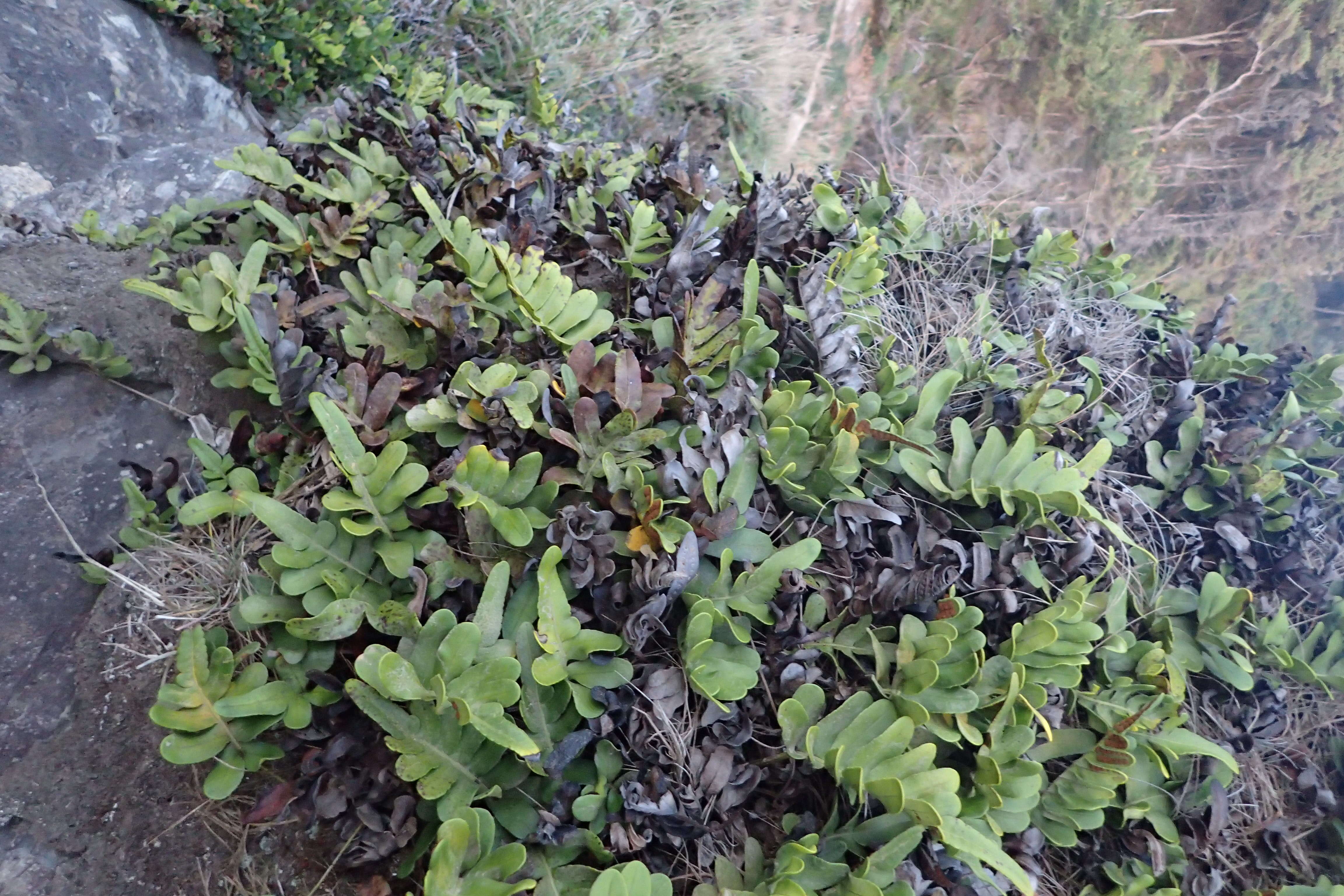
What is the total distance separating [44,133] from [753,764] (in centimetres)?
402

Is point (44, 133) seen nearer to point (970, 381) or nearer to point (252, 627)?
point (252, 627)

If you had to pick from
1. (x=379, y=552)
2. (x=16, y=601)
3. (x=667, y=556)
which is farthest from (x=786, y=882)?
(x=16, y=601)

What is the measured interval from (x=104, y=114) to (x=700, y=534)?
3792 millimetres

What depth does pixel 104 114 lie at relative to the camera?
11.5 feet

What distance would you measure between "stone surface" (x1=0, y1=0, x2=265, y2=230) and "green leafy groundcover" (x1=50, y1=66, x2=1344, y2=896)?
2.77 feet

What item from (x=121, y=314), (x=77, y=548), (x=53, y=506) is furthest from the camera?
(x=121, y=314)

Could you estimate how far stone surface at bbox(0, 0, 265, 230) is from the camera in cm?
303

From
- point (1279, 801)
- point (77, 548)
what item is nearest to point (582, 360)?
point (77, 548)

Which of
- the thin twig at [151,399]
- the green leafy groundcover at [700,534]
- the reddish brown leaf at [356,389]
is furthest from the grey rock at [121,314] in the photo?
the reddish brown leaf at [356,389]

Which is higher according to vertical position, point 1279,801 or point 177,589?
point 177,589

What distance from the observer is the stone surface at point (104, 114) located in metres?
3.03

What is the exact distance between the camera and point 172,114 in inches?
150

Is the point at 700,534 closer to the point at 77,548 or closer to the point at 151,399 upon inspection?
the point at 77,548

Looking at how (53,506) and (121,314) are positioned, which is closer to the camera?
(53,506)
